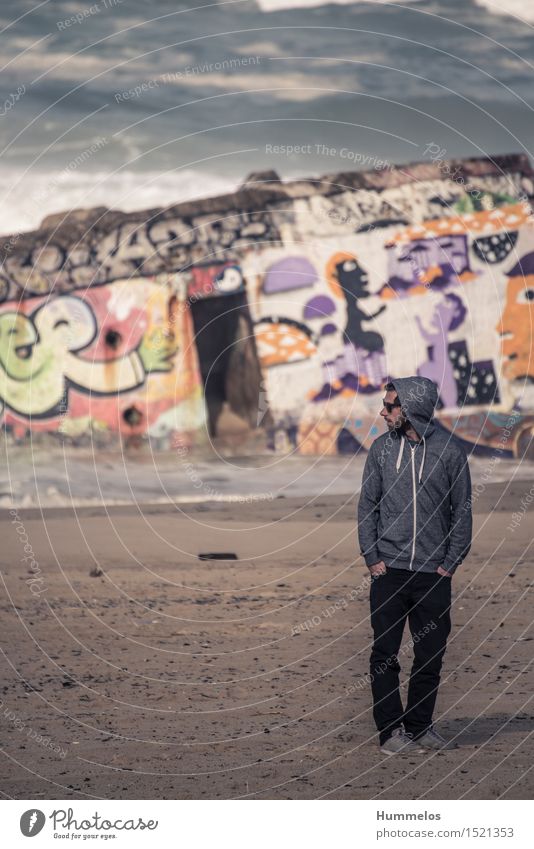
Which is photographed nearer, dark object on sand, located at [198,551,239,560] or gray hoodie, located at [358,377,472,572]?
gray hoodie, located at [358,377,472,572]

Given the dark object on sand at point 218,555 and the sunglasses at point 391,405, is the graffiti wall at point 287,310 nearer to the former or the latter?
the dark object on sand at point 218,555

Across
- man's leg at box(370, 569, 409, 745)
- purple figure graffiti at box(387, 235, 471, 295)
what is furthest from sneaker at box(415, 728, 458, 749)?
purple figure graffiti at box(387, 235, 471, 295)

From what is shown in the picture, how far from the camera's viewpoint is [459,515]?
24.2 ft

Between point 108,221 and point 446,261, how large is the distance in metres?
6.58

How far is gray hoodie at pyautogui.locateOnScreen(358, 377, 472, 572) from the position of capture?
24.1 ft

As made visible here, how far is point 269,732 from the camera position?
317 inches

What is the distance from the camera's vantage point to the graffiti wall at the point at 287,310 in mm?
23219

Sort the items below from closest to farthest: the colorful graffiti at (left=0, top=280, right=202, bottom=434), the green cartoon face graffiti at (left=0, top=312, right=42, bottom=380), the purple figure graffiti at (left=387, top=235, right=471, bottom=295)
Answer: the purple figure graffiti at (left=387, top=235, right=471, bottom=295), the colorful graffiti at (left=0, top=280, right=202, bottom=434), the green cartoon face graffiti at (left=0, top=312, right=42, bottom=380)

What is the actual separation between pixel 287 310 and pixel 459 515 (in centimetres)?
1659

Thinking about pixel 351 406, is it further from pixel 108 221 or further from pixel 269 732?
pixel 269 732

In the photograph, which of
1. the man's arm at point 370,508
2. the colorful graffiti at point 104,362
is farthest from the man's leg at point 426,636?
the colorful graffiti at point 104,362

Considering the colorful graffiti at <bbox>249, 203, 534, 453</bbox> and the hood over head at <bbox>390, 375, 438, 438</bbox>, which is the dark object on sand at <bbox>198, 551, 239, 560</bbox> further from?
the colorful graffiti at <bbox>249, 203, 534, 453</bbox>

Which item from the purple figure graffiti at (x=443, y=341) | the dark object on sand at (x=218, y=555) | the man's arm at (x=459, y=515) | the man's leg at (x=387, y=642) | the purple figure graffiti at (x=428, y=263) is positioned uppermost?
the purple figure graffiti at (x=428, y=263)
